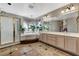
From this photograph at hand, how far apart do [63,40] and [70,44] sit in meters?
0.25

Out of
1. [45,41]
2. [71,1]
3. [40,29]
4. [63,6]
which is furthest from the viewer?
[45,41]

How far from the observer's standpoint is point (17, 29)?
2.20 m

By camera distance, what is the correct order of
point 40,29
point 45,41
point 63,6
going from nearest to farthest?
1. point 63,6
2. point 40,29
3. point 45,41

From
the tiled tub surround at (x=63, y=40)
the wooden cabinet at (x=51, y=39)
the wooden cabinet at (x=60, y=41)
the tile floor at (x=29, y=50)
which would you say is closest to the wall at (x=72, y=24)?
the tiled tub surround at (x=63, y=40)

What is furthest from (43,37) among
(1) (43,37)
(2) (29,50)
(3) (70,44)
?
(3) (70,44)

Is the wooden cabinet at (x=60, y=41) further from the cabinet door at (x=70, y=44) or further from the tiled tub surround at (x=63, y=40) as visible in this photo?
the cabinet door at (x=70, y=44)

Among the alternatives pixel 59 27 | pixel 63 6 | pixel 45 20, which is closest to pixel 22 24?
pixel 45 20

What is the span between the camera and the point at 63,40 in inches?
95.9

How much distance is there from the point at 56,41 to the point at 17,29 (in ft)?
3.95

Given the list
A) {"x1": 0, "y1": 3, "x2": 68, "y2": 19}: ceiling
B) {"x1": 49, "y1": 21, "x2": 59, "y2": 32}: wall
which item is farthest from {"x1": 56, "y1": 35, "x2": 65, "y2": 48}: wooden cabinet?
{"x1": 0, "y1": 3, "x2": 68, "y2": 19}: ceiling

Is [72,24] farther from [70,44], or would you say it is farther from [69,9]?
[70,44]

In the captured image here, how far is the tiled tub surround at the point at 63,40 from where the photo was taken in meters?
2.12

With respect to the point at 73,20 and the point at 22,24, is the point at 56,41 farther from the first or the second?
the point at 22,24

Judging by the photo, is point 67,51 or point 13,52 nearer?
point 13,52
